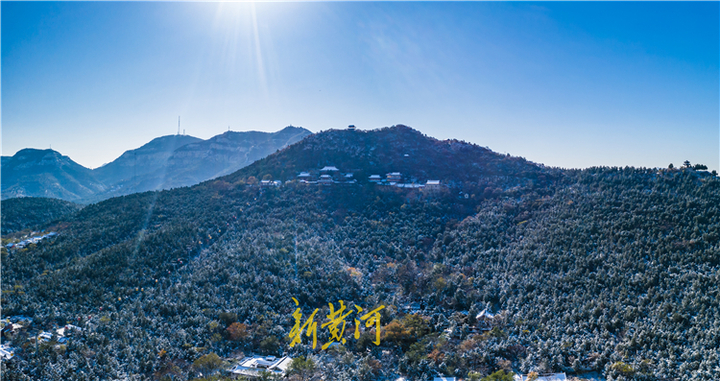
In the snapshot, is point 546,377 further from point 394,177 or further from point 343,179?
point 343,179

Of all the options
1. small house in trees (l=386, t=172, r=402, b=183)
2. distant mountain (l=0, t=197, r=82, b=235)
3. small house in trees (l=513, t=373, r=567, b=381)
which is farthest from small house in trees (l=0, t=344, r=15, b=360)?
small house in trees (l=386, t=172, r=402, b=183)

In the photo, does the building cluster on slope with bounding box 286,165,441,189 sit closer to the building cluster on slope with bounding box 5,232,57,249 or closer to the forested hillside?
the forested hillside

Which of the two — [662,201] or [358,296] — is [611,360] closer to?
[358,296]

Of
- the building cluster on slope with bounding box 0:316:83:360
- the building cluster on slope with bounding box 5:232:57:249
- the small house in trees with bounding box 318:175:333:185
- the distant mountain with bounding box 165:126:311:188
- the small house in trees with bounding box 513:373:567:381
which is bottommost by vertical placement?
the small house in trees with bounding box 513:373:567:381

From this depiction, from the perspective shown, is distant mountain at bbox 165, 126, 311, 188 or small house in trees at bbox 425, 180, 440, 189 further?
distant mountain at bbox 165, 126, 311, 188

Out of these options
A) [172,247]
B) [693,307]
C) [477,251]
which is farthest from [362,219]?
[693,307]

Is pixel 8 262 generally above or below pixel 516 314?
above

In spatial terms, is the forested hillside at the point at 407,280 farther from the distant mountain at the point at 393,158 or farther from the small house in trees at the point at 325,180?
the distant mountain at the point at 393,158

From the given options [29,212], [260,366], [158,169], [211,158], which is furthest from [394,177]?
[158,169]
